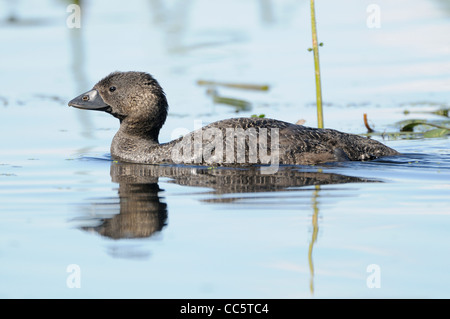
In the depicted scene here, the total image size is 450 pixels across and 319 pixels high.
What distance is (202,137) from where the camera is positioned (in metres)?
9.08

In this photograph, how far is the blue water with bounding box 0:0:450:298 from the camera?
504 centimetres

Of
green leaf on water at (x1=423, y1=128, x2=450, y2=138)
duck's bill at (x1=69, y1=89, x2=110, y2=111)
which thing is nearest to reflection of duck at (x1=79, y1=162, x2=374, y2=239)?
duck's bill at (x1=69, y1=89, x2=110, y2=111)

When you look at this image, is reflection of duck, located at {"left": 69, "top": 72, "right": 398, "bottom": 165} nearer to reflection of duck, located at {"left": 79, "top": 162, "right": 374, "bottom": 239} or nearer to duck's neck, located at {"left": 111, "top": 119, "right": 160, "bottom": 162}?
duck's neck, located at {"left": 111, "top": 119, "right": 160, "bottom": 162}

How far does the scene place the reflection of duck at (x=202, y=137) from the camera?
889 centimetres

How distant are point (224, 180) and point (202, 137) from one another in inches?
40.9

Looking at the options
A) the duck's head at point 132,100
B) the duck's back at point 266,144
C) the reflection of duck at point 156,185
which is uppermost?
the duck's head at point 132,100

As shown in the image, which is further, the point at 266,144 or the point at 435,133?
the point at 435,133

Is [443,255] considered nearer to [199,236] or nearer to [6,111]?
[199,236]

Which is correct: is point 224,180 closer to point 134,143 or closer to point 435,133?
point 134,143

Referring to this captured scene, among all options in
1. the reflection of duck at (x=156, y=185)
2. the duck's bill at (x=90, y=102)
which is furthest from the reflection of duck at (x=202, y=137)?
the reflection of duck at (x=156, y=185)

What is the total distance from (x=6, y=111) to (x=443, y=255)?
28.4ft

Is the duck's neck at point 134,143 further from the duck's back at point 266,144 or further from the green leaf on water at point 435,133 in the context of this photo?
the green leaf on water at point 435,133

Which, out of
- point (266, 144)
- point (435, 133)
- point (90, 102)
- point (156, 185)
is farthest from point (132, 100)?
point (435, 133)
